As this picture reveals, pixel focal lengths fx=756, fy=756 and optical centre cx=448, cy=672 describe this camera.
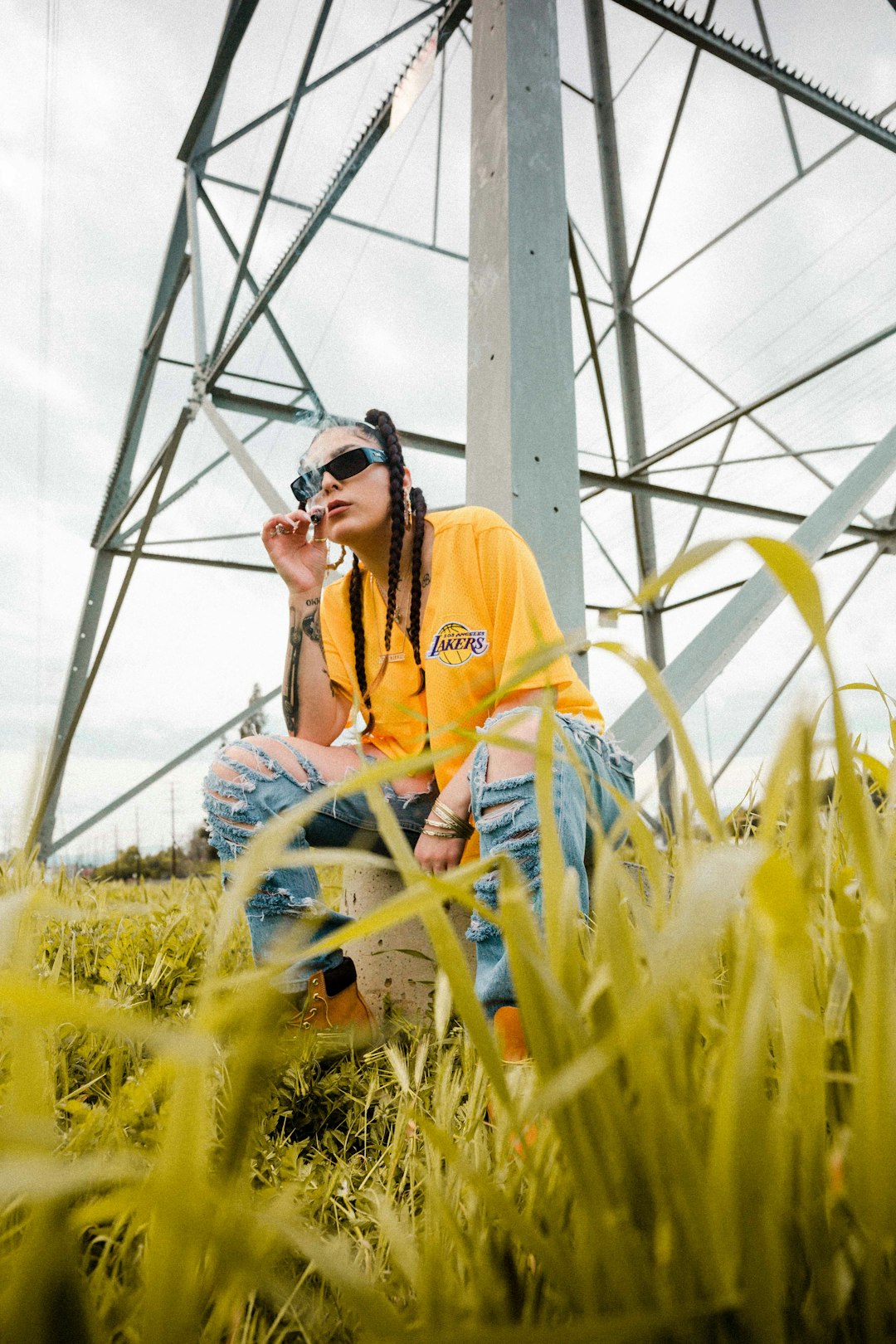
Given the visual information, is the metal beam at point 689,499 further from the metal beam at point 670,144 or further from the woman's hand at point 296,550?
the woman's hand at point 296,550

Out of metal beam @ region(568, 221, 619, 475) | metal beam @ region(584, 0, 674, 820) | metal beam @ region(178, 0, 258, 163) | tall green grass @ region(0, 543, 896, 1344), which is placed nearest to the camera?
tall green grass @ region(0, 543, 896, 1344)

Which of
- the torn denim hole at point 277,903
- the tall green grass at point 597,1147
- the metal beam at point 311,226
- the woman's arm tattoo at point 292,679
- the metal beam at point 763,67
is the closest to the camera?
the tall green grass at point 597,1147

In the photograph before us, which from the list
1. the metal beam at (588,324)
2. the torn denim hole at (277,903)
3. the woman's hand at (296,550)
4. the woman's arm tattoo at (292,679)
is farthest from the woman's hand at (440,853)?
the metal beam at (588,324)

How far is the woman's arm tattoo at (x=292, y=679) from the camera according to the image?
1.77 meters

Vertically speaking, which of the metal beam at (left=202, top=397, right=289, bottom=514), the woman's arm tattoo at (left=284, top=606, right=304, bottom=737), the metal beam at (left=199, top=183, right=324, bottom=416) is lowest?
the woman's arm tattoo at (left=284, top=606, right=304, bottom=737)

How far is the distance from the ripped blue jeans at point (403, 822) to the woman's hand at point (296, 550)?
43cm

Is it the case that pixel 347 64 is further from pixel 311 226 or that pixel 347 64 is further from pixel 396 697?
pixel 396 697

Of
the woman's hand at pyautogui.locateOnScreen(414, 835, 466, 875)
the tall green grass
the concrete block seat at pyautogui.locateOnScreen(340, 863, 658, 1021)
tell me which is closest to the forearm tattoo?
the concrete block seat at pyautogui.locateOnScreen(340, 863, 658, 1021)

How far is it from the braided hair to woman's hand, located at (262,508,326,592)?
0.10 metres

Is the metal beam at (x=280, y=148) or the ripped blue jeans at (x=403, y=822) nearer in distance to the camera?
the ripped blue jeans at (x=403, y=822)

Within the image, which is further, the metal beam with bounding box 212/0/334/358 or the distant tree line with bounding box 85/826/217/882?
the metal beam with bounding box 212/0/334/358

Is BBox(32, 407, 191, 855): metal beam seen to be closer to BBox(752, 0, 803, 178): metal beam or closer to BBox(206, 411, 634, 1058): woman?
BBox(206, 411, 634, 1058): woman

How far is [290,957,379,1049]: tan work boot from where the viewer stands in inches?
48.5

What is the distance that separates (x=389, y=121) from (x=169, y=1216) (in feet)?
12.9
